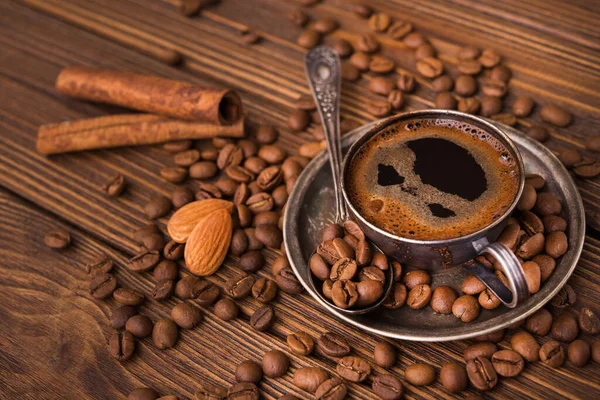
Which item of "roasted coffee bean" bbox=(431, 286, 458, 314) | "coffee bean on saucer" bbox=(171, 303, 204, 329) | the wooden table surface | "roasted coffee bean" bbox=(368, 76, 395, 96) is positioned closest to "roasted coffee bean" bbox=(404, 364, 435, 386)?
the wooden table surface

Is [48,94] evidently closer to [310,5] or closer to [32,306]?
[32,306]

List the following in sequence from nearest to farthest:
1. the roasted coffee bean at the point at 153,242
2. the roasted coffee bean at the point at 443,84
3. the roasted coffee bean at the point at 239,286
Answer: the roasted coffee bean at the point at 239,286 → the roasted coffee bean at the point at 153,242 → the roasted coffee bean at the point at 443,84

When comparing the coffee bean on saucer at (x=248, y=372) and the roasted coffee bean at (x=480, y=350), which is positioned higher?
the roasted coffee bean at (x=480, y=350)

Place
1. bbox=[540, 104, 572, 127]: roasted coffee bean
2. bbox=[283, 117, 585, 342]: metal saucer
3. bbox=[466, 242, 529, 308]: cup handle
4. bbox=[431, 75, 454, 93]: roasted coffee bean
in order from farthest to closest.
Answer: bbox=[431, 75, 454, 93]: roasted coffee bean
bbox=[540, 104, 572, 127]: roasted coffee bean
bbox=[283, 117, 585, 342]: metal saucer
bbox=[466, 242, 529, 308]: cup handle

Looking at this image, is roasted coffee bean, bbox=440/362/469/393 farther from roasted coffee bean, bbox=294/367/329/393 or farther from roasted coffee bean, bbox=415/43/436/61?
roasted coffee bean, bbox=415/43/436/61

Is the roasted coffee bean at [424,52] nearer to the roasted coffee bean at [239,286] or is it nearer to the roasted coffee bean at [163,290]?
the roasted coffee bean at [239,286]

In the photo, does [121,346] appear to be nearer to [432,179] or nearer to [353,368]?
[353,368]

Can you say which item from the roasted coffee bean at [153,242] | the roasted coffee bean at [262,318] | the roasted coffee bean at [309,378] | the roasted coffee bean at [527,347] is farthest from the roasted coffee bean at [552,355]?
the roasted coffee bean at [153,242]
